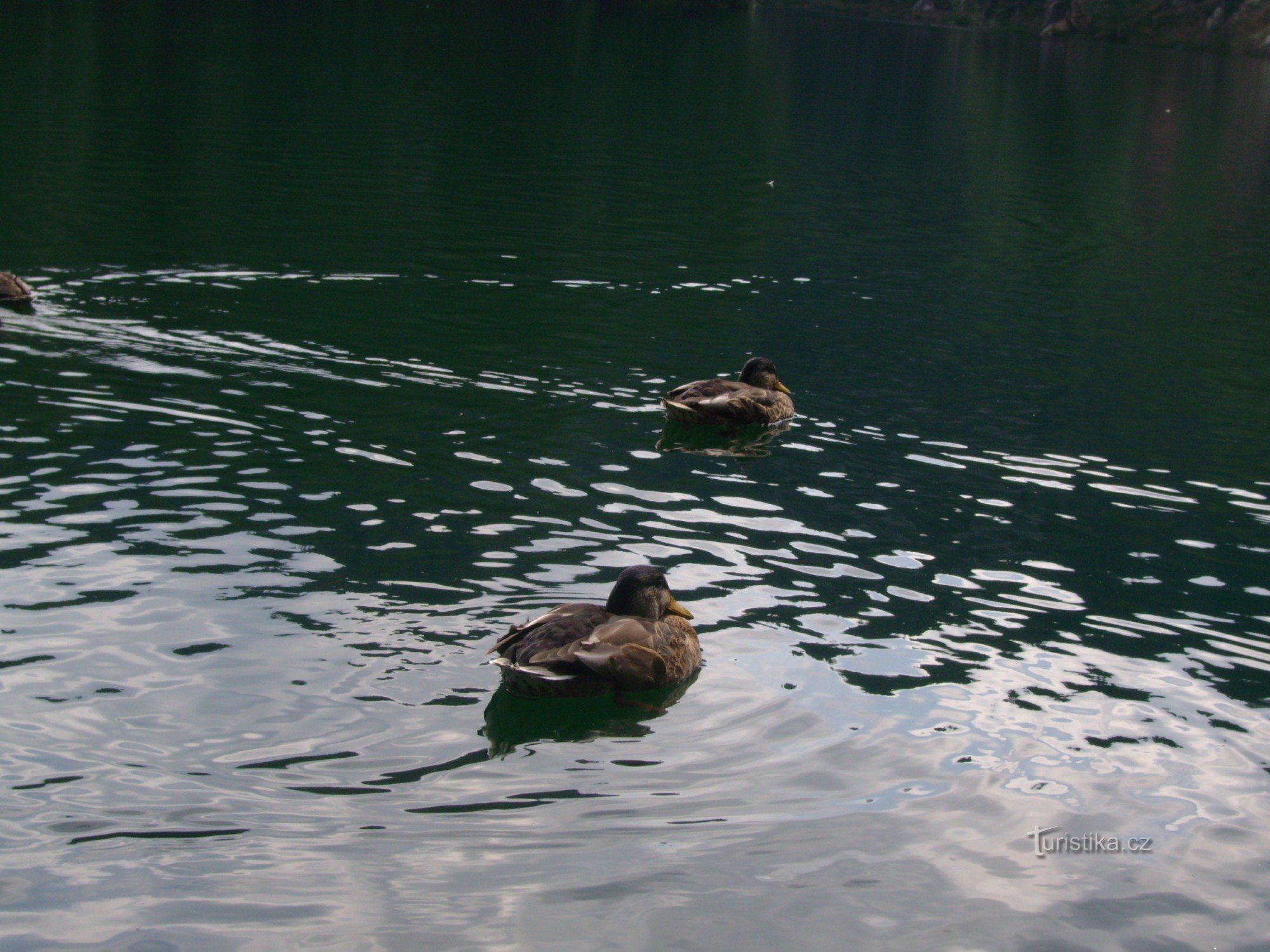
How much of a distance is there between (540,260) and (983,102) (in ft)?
148

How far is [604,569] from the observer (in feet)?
37.8

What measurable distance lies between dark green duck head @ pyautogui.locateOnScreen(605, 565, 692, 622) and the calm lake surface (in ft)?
2.07

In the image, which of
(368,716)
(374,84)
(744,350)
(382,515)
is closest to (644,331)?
(744,350)

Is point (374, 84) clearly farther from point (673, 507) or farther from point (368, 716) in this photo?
point (368, 716)

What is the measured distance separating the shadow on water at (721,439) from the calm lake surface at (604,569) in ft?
0.35

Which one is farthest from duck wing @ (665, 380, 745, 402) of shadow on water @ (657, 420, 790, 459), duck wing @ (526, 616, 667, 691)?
duck wing @ (526, 616, 667, 691)

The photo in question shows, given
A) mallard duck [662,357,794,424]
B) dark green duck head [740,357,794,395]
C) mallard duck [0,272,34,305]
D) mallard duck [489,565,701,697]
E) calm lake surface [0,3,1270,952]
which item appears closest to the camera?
calm lake surface [0,3,1270,952]

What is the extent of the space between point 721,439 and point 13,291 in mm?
9432

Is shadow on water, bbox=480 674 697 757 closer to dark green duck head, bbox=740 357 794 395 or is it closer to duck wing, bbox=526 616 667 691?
duck wing, bbox=526 616 667 691

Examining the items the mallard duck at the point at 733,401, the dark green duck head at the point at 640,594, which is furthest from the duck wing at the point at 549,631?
the mallard duck at the point at 733,401

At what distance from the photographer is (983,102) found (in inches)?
2496

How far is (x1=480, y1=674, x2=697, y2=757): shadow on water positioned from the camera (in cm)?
886

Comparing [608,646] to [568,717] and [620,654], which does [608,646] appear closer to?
[620,654]

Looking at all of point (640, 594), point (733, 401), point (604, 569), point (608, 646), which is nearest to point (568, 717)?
point (608, 646)
